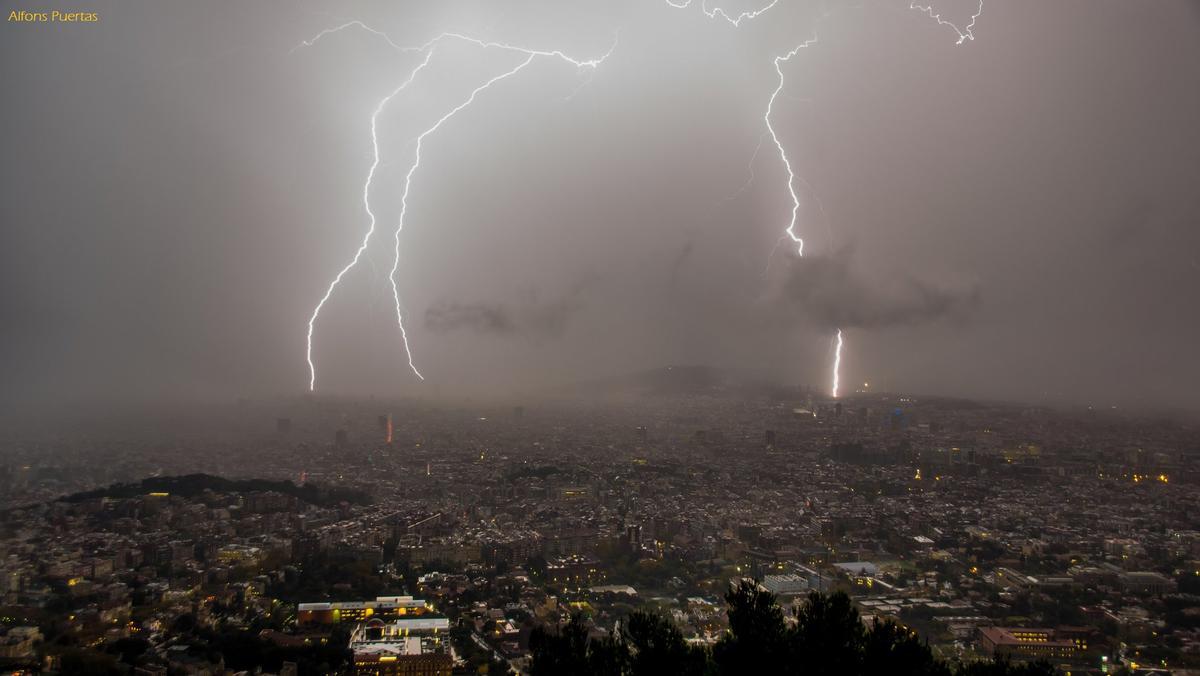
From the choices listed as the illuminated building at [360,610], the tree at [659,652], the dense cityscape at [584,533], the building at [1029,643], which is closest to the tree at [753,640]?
the tree at [659,652]

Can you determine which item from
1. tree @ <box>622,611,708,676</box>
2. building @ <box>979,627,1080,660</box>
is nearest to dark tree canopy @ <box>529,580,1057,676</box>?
tree @ <box>622,611,708,676</box>

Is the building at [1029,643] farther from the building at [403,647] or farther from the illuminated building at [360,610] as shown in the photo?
the illuminated building at [360,610]

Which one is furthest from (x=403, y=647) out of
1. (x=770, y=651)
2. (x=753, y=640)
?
(x=770, y=651)

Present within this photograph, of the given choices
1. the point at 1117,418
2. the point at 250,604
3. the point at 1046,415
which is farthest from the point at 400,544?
the point at 1117,418

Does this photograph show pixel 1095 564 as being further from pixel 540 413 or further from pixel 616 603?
pixel 540 413

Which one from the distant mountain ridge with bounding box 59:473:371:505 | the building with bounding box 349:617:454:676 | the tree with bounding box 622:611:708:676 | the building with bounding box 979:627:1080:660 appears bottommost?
the building with bounding box 349:617:454:676

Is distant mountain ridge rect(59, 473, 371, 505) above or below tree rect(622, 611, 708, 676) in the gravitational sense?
below

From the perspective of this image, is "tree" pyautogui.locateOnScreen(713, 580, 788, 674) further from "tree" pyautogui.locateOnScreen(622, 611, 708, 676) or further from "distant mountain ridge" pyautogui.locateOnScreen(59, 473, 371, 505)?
"distant mountain ridge" pyautogui.locateOnScreen(59, 473, 371, 505)
